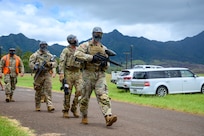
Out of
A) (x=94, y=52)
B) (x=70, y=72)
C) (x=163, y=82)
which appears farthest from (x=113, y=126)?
(x=163, y=82)

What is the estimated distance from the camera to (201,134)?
817cm

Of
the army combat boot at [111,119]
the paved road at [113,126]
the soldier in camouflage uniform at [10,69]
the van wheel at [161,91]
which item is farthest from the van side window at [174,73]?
the army combat boot at [111,119]

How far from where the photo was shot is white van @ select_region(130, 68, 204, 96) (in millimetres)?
21094

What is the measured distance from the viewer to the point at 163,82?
2145cm

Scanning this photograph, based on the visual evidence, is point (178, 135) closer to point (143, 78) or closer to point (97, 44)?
point (97, 44)

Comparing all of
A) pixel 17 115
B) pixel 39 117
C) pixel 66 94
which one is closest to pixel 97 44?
pixel 66 94

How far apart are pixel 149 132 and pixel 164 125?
141 centimetres

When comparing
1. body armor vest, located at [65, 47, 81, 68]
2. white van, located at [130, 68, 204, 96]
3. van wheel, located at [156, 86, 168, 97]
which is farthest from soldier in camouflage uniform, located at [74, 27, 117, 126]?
van wheel, located at [156, 86, 168, 97]

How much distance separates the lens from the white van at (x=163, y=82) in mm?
21094

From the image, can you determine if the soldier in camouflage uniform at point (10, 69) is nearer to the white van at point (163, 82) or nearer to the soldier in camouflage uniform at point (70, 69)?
the soldier in camouflage uniform at point (70, 69)

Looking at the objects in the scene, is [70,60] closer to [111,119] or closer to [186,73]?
[111,119]

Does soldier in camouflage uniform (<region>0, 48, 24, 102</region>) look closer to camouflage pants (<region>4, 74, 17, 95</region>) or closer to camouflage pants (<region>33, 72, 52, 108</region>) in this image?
camouflage pants (<region>4, 74, 17, 95</region>)

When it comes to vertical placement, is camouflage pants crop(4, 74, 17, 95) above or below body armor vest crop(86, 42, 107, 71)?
below

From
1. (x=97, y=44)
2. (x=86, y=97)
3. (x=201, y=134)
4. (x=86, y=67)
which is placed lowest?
(x=201, y=134)
